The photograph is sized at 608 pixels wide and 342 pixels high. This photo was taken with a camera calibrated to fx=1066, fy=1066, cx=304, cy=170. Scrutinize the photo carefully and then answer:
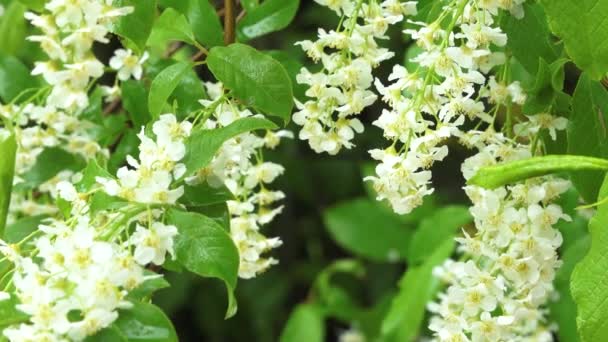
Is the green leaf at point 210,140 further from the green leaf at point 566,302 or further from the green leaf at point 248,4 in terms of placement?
the green leaf at point 566,302

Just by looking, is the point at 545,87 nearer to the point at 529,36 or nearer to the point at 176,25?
the point at 529,36

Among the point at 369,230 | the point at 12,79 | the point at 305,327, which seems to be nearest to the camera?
the point at 12,79

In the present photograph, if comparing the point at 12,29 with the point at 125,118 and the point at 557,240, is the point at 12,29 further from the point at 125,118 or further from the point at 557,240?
the point at 557,240

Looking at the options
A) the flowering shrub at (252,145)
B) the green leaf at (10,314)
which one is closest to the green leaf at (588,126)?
the flowering shrub at (252,145)

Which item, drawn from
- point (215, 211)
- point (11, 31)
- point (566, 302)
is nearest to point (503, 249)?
point (215, 211)

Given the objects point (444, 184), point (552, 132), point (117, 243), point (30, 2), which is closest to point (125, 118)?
point (30, 2)
